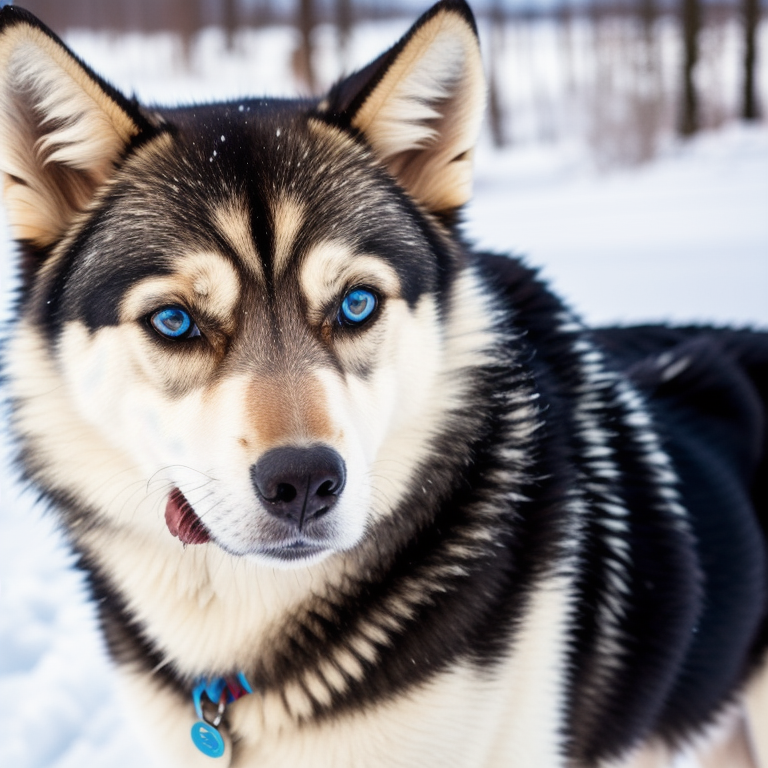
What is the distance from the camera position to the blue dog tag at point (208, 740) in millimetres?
1771

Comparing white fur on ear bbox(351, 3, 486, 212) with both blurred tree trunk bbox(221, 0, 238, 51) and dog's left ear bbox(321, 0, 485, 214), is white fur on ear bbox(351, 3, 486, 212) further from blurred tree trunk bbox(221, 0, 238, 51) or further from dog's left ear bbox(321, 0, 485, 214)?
blurred tree trunk bbox(221, 0, 238, 51)

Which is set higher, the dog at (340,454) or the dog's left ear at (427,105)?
the dog's left ear at (427,105)

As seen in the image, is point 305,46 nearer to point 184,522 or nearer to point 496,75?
point 496,75

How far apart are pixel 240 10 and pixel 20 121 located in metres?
12.6

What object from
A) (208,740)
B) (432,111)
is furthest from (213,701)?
(432,111)

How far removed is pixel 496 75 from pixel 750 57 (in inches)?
177

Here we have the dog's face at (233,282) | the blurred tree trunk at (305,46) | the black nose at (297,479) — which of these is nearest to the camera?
the black nose at (297,479)

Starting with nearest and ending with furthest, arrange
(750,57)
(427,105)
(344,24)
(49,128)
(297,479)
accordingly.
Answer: (297,479) → (49,128) → (427,105) → (344,24) → (750,57)

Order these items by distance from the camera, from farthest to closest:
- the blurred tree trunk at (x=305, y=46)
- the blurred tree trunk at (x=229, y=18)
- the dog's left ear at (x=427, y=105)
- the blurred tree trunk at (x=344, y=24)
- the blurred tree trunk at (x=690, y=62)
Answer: the blurred tree trunk at (x=690, y=62)
the blurred tree trunk at (x=344, y=24)
the blurred tree trunk at (x=229, y=18)
the blurred tree trunk at (x=305, y=46)
the dog's left ear at (x=427, y=105)

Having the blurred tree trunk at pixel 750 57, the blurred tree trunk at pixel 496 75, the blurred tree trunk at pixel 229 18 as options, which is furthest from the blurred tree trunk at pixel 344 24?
the blurred tree trunk at pixel 750 57

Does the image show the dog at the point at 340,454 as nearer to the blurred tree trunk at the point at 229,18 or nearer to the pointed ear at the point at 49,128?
the pointed ear at the point at 49,128

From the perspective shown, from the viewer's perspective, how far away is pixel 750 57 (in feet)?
46.8

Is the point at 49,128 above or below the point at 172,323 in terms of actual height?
above

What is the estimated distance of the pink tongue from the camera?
1764 mm
